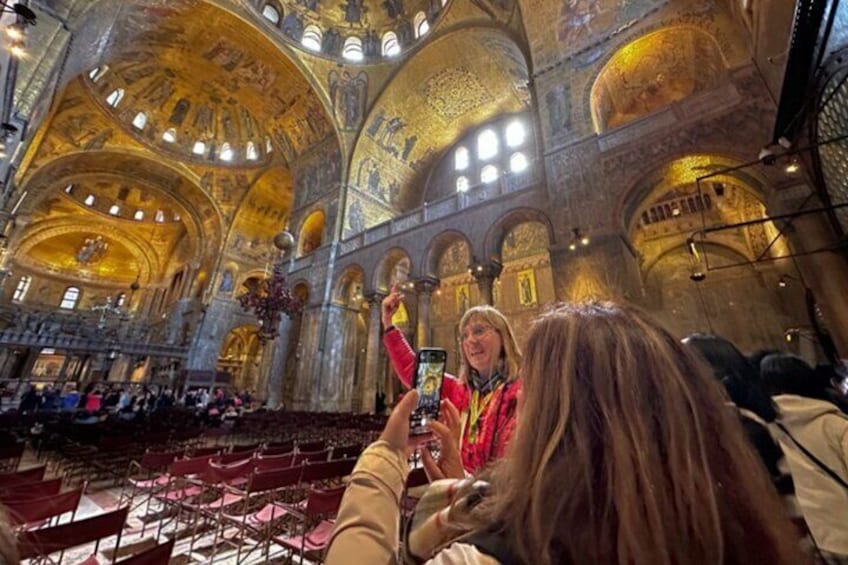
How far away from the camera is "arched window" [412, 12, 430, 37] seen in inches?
551

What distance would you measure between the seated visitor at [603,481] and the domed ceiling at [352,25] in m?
16.8

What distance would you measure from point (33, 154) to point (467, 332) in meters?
22.9

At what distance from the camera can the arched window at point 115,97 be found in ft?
51.7

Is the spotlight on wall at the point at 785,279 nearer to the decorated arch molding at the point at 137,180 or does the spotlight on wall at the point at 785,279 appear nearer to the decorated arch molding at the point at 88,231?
the decorated arch molding at the point at 137,180

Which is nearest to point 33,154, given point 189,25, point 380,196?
point 189,25

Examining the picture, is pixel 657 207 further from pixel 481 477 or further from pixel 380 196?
pixel 481 477

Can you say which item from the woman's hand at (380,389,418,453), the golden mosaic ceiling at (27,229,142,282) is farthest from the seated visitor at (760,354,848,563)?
the golden mosaic ceiling at (27,229,142,282)

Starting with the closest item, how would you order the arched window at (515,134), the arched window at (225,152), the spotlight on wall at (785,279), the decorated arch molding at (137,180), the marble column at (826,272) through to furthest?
the marble column at (826,272) → the spotlight on wall at (785,279) → the arched window at (515,134) → the decorated arch molding at (137,180) → the arched window at (225,152)

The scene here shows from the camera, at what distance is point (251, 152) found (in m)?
19.7

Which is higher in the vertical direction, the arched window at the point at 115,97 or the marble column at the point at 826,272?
the arched window at the point at 115,97

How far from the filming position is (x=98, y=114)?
1585cm

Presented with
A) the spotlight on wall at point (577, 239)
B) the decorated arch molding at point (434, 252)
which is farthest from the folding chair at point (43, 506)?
the decorated arch molding at point (434, 252)

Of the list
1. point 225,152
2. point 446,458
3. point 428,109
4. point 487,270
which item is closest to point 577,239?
point 487,270

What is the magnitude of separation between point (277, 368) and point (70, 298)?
22.8 metres
